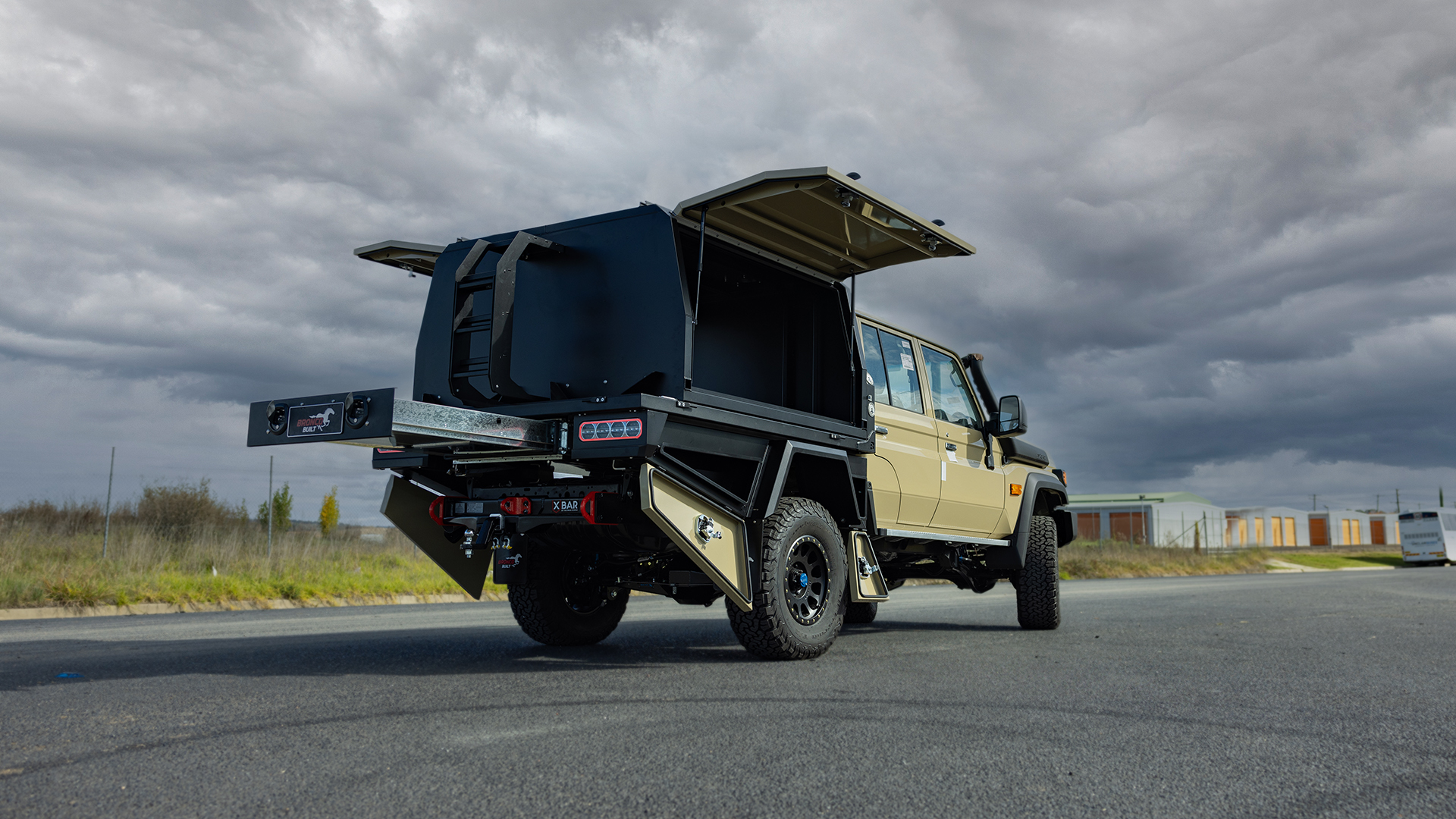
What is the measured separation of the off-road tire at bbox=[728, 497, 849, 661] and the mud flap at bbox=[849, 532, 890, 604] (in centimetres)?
10

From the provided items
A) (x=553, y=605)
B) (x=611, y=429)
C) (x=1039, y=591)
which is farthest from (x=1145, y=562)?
(x=611, y=429)

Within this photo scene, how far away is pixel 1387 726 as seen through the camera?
4.25 m

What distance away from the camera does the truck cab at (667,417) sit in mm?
5422

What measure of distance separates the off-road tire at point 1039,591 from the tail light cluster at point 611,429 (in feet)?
16.7

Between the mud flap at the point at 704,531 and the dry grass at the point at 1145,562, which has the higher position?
the mud flap at the point at 704,531

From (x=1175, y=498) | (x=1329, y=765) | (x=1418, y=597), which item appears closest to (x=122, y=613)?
(x=1329, y=765)

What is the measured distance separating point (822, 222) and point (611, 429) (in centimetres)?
206

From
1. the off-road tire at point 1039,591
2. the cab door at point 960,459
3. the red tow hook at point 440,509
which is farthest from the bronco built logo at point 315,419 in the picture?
the off-road tire at point 1039,591

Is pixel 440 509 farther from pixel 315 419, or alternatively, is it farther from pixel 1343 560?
pixel 1343 560

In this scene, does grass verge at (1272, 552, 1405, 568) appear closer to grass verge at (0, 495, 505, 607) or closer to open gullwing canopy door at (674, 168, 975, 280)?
grass verge at (0, 495, 505, 607)

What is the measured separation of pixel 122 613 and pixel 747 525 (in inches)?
372

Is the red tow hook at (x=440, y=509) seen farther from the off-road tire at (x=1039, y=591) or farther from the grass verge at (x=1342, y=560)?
the grass verge at (x=1342, y=560)

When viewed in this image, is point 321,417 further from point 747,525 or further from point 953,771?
point 953,771

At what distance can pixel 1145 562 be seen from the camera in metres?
32.3
